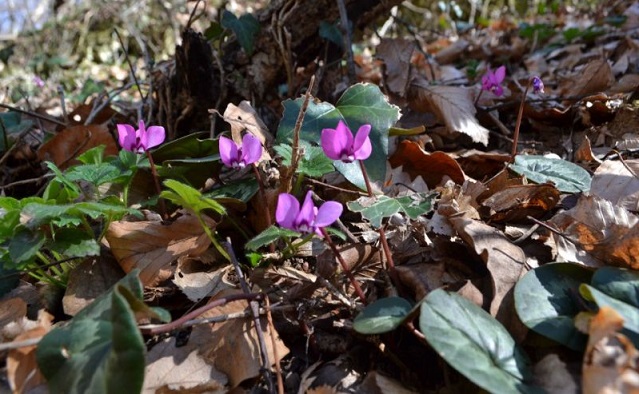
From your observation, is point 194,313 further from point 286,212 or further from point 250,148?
point 250,148

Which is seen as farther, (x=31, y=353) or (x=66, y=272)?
(x=66, y=272)

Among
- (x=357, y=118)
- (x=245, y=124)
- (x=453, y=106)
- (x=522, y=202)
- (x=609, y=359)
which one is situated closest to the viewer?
(x=609, y=359)

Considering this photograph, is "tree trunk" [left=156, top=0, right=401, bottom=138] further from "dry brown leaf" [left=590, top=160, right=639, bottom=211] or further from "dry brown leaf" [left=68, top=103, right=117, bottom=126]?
"dry brown leaf" [left=590, top=160, right=639, bottom=211]

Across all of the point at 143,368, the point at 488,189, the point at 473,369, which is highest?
the point at 143,368

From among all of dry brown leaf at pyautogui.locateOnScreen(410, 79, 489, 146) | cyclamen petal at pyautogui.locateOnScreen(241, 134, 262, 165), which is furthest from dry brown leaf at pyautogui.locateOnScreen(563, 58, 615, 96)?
cyclamen petal at pyautogui.locateOnScreen(241, 134, 262, 165)

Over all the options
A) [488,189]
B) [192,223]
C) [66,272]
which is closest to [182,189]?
[192,223]

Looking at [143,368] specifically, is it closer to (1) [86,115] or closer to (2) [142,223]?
(2) [142,223]

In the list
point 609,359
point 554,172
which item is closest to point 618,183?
point 554,172
